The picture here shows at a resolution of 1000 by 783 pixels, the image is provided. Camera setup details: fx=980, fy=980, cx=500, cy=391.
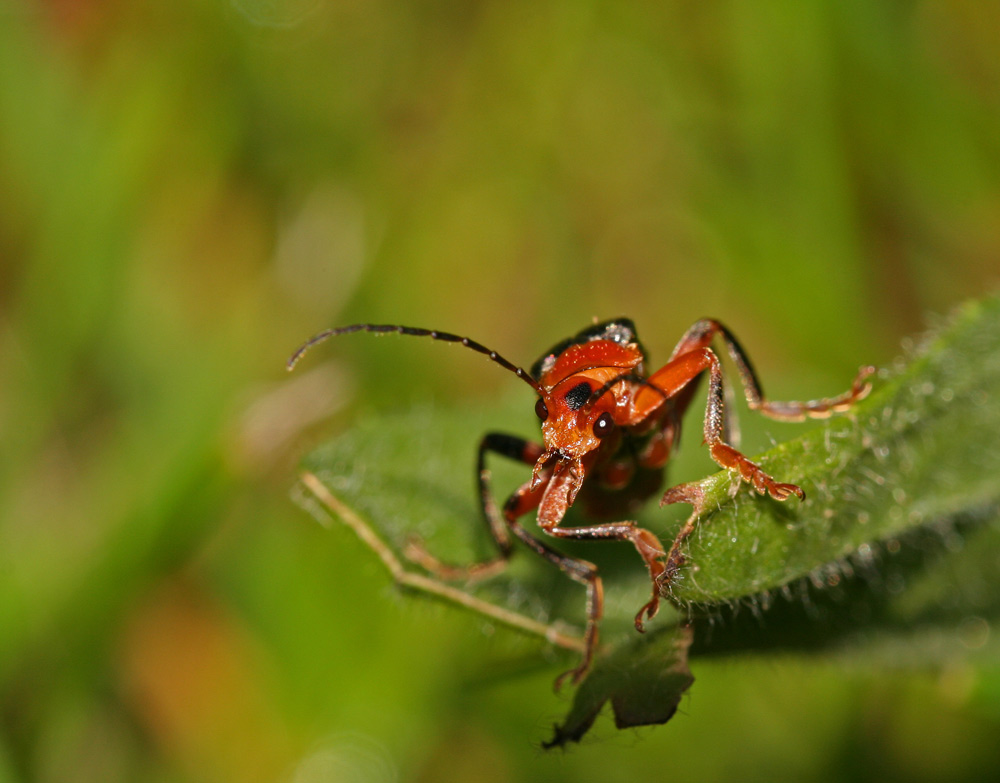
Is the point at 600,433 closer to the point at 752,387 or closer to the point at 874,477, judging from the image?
the point at 752,387

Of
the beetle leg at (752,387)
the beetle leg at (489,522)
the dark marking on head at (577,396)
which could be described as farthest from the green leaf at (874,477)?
the beetle leg at (489,522)

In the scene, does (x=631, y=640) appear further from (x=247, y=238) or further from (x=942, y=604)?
(x=247, y=238)

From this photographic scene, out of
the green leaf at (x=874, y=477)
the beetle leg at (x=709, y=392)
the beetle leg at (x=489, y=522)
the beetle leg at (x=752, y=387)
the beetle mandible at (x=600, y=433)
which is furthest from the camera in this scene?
the beetle leg at (x=489, y=522)

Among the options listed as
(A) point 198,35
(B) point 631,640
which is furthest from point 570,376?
(A) point 198,35

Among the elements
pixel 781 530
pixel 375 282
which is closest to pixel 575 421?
pixel 781 530

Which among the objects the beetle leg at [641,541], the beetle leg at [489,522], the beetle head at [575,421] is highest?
the beetle head at [575,421]

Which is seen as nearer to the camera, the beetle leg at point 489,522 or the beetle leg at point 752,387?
the beetle leg at point 752,387

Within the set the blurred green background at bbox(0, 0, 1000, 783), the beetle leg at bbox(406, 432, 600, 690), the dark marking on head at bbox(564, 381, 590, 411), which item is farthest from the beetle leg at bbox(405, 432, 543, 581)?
the blurred green background at bbox(0, 0, 1000, 783)

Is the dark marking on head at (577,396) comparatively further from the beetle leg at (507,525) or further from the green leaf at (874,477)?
the green leaf at (874,477)
